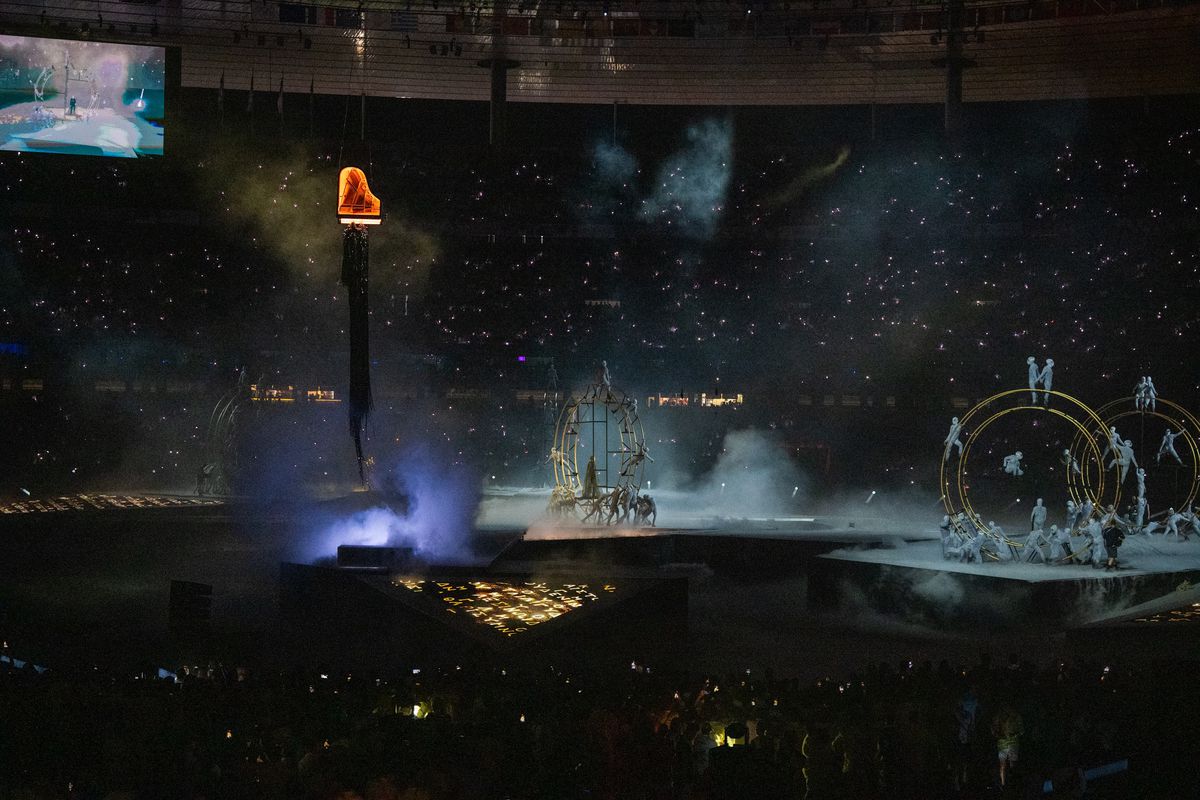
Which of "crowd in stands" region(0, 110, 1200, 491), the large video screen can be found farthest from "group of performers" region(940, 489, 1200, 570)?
the large video screen

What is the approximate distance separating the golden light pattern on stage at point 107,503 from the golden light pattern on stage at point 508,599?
6.86m

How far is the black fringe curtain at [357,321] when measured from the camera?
10.9 metres

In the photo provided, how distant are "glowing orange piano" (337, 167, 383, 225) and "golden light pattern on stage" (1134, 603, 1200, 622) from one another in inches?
336

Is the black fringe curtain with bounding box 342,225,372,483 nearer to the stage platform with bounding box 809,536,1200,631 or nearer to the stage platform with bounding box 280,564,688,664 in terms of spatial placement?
the stage platform with bounding box 280,564,688,664

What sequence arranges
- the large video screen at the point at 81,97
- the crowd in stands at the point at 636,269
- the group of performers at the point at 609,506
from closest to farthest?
the group of performers at the point at 609,506
the large video screen at the point at 81,97
the crowd in stands at the point at 636,269

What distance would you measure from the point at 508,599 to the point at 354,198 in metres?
4.54

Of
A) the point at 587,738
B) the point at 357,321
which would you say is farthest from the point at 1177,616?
the point at 357,321

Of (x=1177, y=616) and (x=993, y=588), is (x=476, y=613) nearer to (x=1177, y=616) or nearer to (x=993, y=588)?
(x=993, y=588)

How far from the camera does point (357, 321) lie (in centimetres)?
1110

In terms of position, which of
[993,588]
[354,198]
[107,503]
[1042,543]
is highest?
[354,198]

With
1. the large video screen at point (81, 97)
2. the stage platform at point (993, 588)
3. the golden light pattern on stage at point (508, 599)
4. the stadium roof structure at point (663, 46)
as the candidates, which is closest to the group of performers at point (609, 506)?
the stage platform at point (993, 588)

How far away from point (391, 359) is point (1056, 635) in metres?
18.7

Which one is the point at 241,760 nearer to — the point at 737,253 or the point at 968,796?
the point at 968,796

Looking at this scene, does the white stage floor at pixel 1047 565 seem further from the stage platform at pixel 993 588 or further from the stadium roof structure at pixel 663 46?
the stadium roof structure at pixel 663 46
